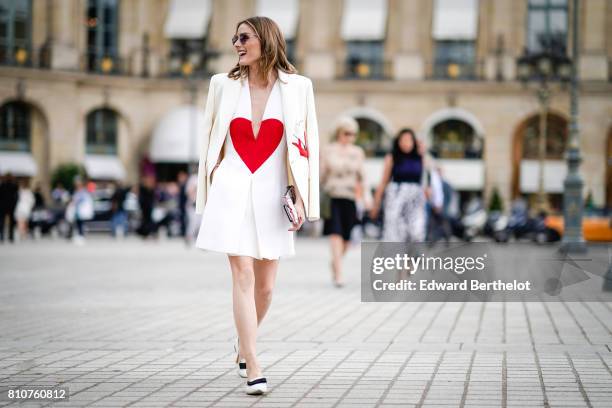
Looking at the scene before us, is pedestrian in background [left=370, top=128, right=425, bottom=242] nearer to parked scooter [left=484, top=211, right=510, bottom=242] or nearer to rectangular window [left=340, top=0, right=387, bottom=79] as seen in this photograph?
parked scooter [left=484, top=211, right=510, bottom=242]

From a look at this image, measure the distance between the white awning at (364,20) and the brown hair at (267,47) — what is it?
42.3m

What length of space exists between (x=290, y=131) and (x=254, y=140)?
0.74 feet

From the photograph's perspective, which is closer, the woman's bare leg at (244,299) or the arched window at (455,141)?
the woman's bare leg at (244,299)

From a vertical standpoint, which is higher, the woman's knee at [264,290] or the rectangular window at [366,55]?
the rectangular window at [366,55]

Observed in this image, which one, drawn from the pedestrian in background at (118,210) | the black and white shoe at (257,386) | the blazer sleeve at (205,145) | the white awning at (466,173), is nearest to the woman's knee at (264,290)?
the blazer sleeve at (205,145)

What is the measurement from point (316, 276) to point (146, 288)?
11.0 ft

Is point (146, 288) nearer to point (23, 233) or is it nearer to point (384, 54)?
point (23, 233)

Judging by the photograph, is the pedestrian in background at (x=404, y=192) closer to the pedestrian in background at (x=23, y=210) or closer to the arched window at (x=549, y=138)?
the pedestrian in background at (x=23, y=210)

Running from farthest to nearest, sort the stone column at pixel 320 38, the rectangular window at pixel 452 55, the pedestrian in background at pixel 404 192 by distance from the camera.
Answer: the stone column at pixel 320 38, the rectangular window at pixel 452 55, the pedestrian in background at pixel 404 192

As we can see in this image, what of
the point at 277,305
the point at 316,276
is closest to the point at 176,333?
the point at 277,305

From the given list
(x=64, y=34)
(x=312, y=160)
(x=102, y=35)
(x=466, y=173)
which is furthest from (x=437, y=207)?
(x=102, y=35)

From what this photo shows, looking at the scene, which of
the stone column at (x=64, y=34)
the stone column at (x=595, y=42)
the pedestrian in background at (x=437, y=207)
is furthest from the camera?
the stone column at (x=595, y=42)

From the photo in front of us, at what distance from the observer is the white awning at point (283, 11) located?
162ft

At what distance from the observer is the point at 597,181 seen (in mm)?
48406
